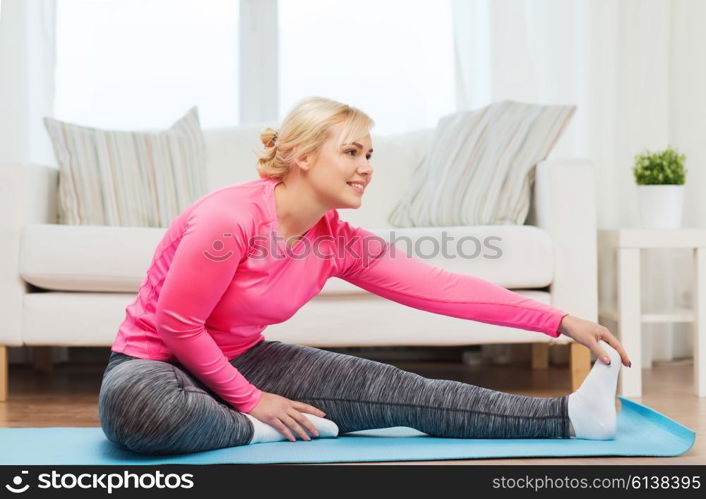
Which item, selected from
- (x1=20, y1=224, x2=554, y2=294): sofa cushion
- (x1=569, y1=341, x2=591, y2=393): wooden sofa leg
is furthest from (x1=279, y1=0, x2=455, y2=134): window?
(x1=569, y1=341, x2=591, y2=393): wooden sofa leg

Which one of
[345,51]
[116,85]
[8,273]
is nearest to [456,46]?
[345,51]

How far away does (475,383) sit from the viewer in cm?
265

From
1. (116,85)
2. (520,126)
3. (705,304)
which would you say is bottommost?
(705,304)

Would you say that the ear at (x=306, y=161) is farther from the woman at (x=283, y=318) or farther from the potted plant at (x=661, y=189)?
the potted plant at (x=661, y=189)

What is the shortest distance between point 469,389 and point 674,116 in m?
1.92

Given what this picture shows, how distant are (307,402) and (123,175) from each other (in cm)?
133

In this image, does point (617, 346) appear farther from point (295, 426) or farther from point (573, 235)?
point (573, 235)

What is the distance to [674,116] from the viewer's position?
314 centimetres

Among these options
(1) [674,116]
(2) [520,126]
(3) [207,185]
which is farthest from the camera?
(1) [674,116]

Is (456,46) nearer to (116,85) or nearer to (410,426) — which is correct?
(116,85)

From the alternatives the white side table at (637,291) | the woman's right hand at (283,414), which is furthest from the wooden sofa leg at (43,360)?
the white side table at (637,291)

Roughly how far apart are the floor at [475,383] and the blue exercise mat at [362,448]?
0.03 meters

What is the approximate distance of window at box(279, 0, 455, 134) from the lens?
3.29 m

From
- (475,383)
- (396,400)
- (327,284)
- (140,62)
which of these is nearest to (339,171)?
(396,400)
